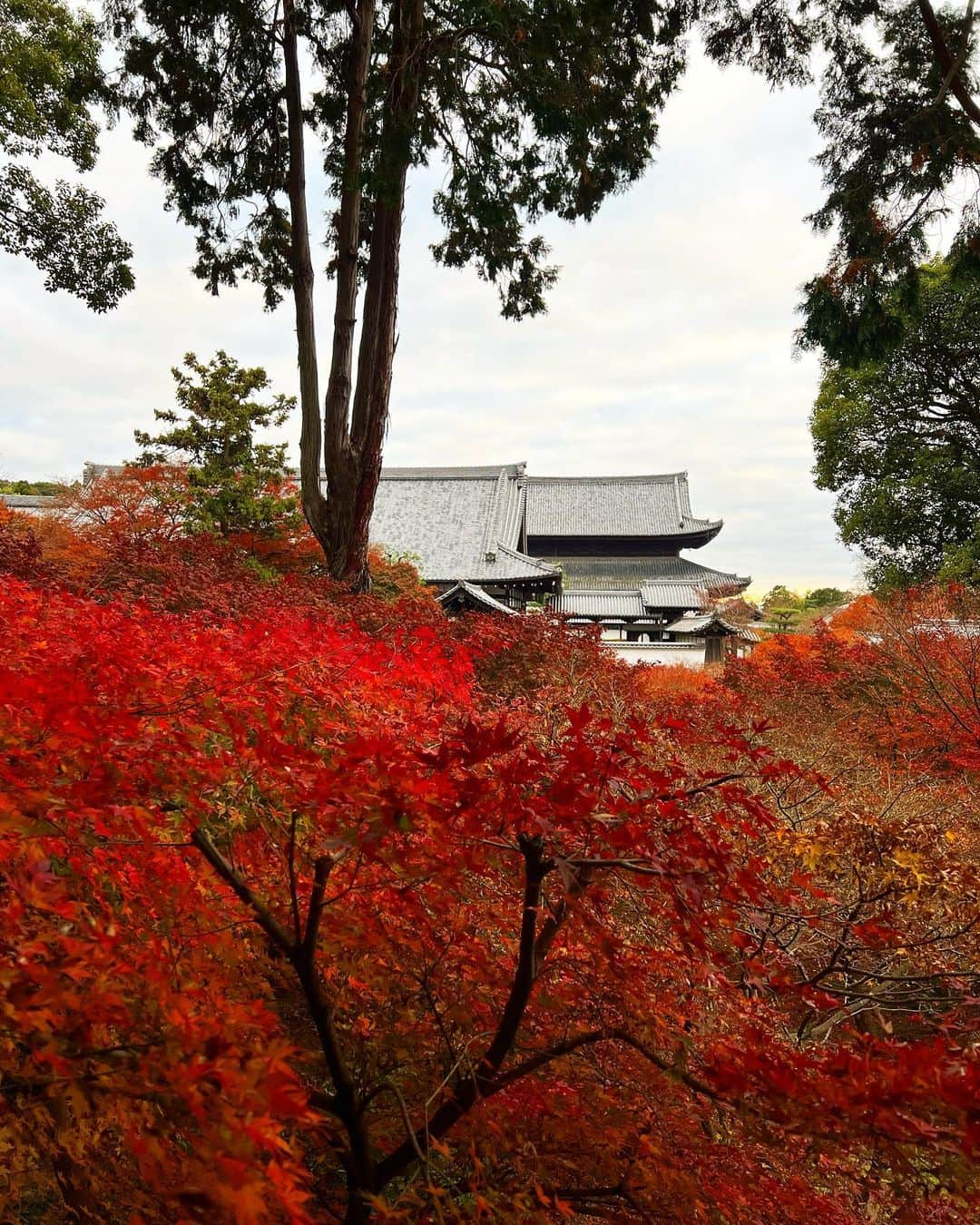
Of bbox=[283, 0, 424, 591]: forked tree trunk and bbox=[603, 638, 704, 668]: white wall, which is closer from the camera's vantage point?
bbox=[283, 0, 424, 591]: forked tree trunk

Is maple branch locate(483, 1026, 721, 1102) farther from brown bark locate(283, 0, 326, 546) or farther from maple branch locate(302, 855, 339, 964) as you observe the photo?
brown bark locate(283, 0, 326, 546)

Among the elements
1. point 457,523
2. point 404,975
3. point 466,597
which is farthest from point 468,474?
point 404,975

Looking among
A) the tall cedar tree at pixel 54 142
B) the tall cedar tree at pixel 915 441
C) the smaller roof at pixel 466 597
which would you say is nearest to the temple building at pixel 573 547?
the smaller roof at pixel 466 597

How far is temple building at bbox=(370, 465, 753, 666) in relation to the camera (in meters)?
24.9

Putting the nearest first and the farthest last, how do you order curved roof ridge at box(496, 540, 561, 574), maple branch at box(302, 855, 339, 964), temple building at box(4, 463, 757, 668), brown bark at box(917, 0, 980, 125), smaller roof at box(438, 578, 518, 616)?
maple branch at box(302, 855, 339, 964), brown bark at box(917, 0, 980, 125), smaller roof at box(438, 578, 518, 616), curved roof ridge at box(496, 540, 561, 574), temple building at box(4, 463, 757, 668)

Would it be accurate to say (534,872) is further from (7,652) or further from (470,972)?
(7,652)

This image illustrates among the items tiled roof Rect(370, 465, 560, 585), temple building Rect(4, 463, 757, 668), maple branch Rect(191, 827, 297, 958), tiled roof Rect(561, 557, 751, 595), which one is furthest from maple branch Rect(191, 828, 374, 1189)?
tiled roof Rect(561, 557, 751, 595)

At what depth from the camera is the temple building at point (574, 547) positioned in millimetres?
24906

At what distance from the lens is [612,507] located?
37.6 meters

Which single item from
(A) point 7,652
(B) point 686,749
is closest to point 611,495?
(B) point 686,749

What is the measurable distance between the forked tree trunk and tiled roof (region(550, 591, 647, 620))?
2450 cm

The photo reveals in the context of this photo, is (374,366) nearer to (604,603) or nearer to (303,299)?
(303,299)

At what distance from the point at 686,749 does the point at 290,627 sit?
3554mm

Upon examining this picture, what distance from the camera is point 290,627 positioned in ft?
14.7
